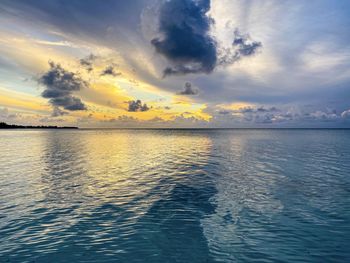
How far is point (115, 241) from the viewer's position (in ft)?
49.2

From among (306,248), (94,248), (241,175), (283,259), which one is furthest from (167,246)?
(241,175)

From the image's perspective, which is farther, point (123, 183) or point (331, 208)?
point (123, 183)

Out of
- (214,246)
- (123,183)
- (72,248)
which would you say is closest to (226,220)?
(214,246)

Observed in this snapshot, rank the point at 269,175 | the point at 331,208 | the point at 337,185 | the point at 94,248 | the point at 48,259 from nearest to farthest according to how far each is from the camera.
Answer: the point at 48,259 → the point at 94,248 → the point at 331,208 → the point at 337,185 → the point at 269,175

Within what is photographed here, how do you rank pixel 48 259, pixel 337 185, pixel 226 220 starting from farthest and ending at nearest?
1. pixel 337 185
2. pixel 226 220
3. pixel 48 259

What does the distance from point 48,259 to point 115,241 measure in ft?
12.0

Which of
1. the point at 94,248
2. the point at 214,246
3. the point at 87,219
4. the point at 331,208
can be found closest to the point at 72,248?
the point at 94,248

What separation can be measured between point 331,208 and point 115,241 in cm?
1820

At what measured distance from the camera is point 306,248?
559 inches

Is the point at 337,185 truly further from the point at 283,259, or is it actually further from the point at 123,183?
the point at 123,183

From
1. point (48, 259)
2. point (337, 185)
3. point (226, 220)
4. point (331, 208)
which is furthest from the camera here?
point (337, 185)

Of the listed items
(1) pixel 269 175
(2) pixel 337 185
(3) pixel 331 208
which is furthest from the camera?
(1) pixel 269 175

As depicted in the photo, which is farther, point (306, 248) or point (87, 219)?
point (87, 219)

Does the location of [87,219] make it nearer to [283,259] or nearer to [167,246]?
[167,246]
